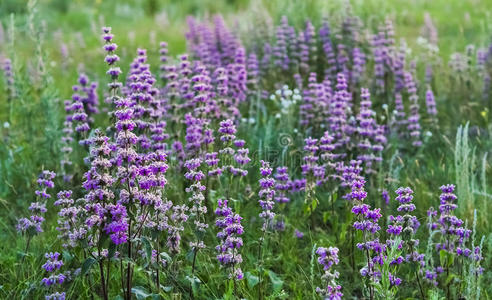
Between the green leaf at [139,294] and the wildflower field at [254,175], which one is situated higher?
the wildflower field at [254,175]

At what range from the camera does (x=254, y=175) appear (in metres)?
4.73

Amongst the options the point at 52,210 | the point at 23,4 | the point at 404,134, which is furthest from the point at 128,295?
the point at 23,4

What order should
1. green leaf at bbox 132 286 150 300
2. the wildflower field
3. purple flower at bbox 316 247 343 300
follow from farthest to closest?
the wildflower field
green leaf at bbox 132 286 150 300
purple flower at bbox 316 247 343 300

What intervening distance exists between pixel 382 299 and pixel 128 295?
1282 millimetres

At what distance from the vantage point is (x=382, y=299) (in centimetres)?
311

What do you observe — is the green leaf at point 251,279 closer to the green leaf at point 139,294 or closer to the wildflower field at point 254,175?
the wildflower field at point 254,175

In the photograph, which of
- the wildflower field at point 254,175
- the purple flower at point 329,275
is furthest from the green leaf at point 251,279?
the purple flower at point 329,275

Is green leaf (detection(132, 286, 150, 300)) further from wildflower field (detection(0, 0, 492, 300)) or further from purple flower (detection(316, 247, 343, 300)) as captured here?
purple flower (detection(316, 247, 343, 300))

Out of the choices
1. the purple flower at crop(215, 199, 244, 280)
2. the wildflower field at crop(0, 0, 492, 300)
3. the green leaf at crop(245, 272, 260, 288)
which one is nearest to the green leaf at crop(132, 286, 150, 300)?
the wildflower field at crop(0, 0, 492, 300)

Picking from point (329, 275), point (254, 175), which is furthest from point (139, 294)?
point (254, 175)

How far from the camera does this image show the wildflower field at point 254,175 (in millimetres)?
3010

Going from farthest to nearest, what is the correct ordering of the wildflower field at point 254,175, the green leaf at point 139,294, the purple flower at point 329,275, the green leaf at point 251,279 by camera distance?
the green leaf at point 251,279 < the wildflower field at point 254,175 < the green leaf at point 139,294 < the purple flower at point 329,275

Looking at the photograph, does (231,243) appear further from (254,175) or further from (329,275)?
(254,175)

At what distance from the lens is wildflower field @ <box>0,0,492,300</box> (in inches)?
118
